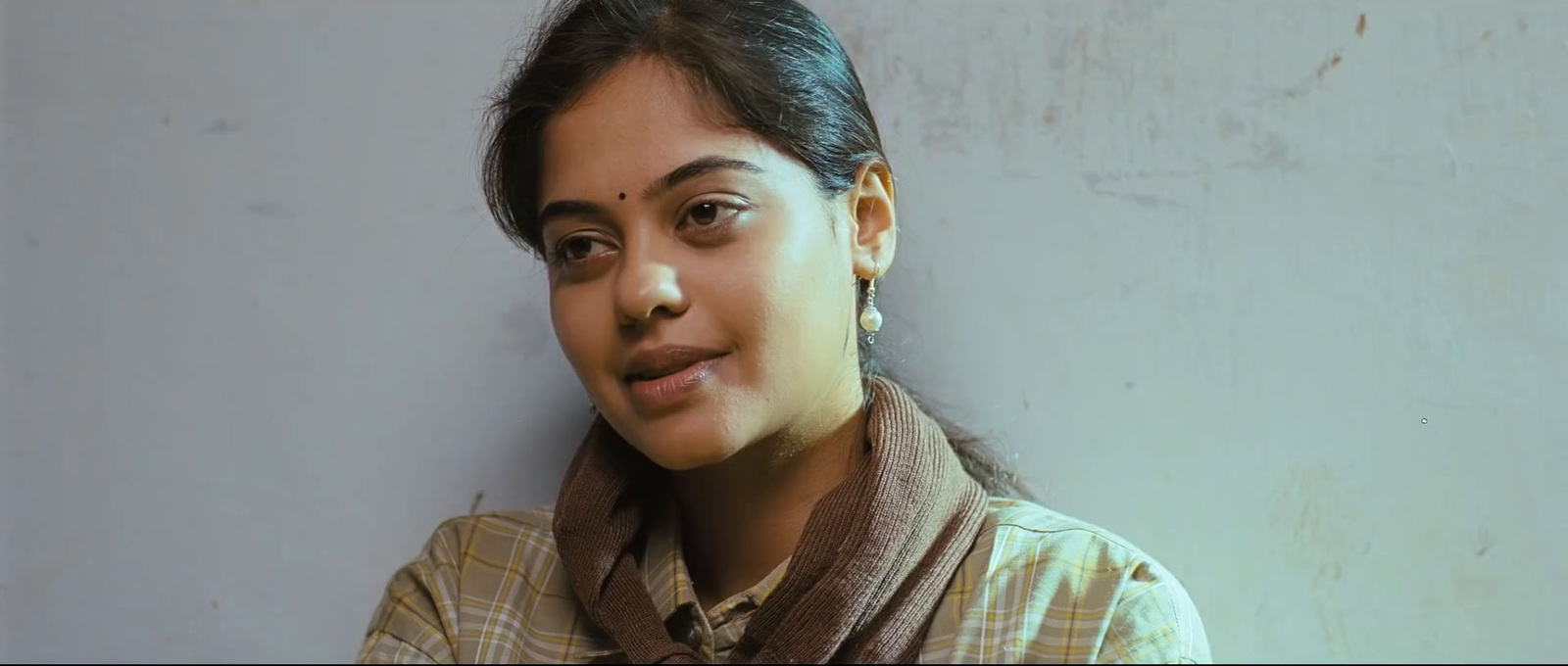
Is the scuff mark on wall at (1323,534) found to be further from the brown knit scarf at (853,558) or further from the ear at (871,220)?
the ear at (871,220)

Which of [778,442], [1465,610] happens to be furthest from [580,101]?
[1465,610]

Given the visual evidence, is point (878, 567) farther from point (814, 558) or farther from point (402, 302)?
point (402, 302)

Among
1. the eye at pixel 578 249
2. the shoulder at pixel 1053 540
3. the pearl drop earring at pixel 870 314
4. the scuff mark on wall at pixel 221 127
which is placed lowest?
the shoulder at pixel 1053 540

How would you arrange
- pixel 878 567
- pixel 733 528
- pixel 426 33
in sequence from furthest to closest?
pixel 426 33 → pixel 733 528 → pixel 878 567

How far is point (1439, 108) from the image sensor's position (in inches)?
37.2

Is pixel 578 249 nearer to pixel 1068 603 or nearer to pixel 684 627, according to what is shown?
pixel 684 627

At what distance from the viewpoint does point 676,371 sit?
0.84m

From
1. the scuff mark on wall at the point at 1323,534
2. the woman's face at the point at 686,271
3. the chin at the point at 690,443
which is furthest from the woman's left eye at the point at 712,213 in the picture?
the scuff mark on wall at the point at 1323,534

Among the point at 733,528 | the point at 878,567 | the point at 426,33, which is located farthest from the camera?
the point at 426,33

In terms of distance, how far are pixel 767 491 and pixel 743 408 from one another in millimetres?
107

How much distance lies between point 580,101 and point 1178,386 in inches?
18.5

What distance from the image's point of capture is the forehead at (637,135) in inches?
33.3

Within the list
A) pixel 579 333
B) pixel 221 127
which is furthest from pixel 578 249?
pixel 221 127

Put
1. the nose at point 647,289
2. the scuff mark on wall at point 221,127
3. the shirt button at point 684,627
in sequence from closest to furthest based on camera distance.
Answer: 1. the nose at point 647,289
2. the shirt button at point 684,627
3. the scuff mark on wall at point 221,127
